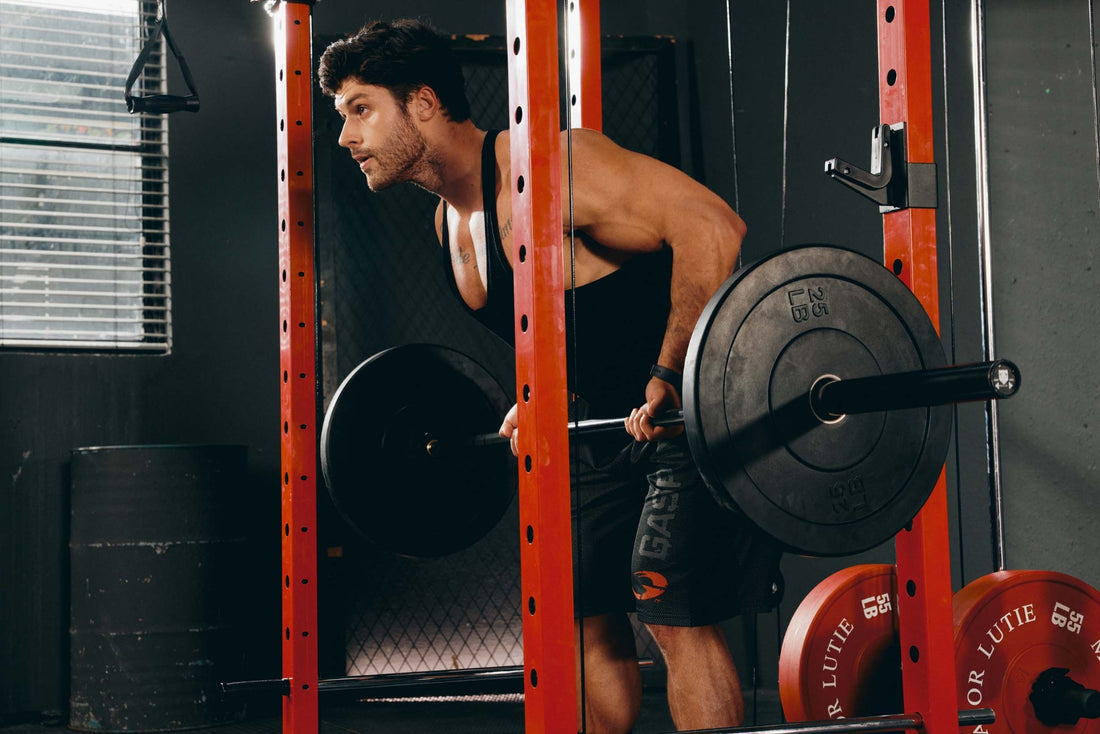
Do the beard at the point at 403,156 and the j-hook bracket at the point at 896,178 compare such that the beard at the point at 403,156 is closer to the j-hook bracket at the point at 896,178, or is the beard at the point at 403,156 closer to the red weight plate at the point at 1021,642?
the j-hook bracket at the point at 896,178

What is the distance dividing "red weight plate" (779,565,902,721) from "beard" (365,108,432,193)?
1.04 meters

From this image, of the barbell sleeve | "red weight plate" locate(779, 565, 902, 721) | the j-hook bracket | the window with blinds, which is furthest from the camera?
the window with blinds

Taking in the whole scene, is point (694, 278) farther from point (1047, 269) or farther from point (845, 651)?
point (1047, 269)

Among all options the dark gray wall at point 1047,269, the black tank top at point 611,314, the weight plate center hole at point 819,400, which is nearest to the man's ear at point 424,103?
the black tank top at point 611,314

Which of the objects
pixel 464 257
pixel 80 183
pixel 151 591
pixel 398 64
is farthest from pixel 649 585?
pixel 80 183

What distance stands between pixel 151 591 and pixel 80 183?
1428mm

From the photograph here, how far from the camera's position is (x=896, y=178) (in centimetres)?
159

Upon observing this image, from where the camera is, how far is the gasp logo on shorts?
5.72 feet

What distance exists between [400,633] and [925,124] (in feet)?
8.72

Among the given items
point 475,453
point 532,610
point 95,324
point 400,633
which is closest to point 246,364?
point 95,324

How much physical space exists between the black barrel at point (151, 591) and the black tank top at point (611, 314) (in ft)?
5.73

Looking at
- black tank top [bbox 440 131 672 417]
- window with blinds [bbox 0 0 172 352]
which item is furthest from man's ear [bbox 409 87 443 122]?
window with blinds [bbox 0 0 172 352]

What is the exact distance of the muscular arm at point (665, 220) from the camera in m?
1.77

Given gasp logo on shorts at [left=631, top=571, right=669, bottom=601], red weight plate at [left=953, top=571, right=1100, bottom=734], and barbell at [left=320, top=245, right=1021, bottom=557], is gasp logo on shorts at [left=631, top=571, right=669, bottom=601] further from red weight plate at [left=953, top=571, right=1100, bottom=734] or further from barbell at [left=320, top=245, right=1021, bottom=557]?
red weight plate at [left=953, top=571, right=1100, bottom=734]
